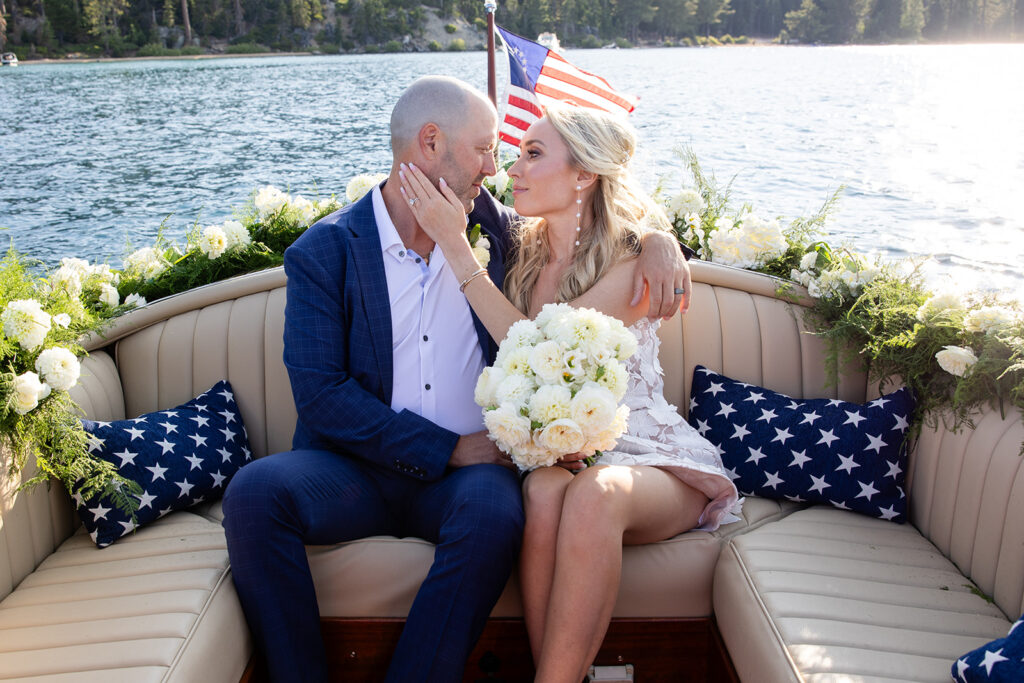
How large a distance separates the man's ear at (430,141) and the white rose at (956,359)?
147cm

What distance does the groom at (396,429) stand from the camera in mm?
1840

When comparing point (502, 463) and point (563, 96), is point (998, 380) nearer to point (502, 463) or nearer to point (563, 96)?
point (502, 463)

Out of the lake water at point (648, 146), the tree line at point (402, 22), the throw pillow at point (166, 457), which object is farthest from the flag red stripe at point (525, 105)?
the tree line at point (402, 22)

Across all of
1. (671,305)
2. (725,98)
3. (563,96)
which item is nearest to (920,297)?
(671,305)

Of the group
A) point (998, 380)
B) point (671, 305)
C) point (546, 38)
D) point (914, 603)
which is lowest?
point (914, 603)

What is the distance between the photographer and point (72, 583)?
1.98 metres

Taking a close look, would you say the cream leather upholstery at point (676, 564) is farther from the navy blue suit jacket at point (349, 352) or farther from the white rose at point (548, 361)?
the white rose at point (548, 361)

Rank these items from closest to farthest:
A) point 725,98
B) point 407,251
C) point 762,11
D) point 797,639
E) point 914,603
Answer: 1. point 797,639
2. point 914,603
3. point 407,251
4. point 725,98
5. point 762,11

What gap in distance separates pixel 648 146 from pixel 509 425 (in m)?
11.4

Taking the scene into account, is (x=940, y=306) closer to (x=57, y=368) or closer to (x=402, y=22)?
(x=57, y=368)

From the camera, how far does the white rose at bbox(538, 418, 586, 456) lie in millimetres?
1796

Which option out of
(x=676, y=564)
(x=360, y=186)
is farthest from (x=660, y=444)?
(x=360, y=186)

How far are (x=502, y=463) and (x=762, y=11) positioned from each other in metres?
63.9

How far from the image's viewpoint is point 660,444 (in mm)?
2182
